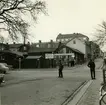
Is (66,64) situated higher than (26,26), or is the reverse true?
(26,26)

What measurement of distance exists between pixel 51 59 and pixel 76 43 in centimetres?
5952

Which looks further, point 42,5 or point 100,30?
point 100,30

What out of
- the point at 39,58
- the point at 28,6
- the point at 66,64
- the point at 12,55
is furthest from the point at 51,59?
the point at 28,6

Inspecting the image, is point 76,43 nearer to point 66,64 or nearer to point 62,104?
point 66,64

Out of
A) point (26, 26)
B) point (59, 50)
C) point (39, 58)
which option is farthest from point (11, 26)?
point (59, 50)

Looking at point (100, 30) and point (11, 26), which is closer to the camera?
point (11, 26)

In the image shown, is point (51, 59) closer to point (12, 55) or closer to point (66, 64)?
point (66, 64)

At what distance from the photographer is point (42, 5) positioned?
36219mm

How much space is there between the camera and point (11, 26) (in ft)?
113

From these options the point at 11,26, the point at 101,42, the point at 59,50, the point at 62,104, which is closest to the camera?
the point at 62,104

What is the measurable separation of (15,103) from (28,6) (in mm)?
26745

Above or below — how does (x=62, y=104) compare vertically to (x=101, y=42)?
below

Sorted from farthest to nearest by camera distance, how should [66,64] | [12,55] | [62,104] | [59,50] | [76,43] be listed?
[76,43], [59,50], [12,55], [66,64], [62,104]

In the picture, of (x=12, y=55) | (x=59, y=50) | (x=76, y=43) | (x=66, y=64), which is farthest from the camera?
(x=76, y=43)
